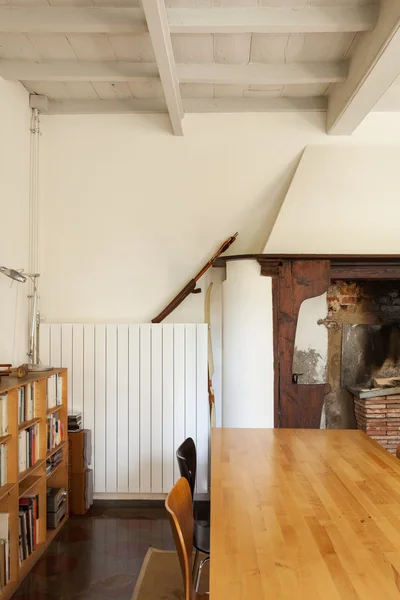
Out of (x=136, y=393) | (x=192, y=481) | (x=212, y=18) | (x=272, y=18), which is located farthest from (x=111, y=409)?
(x=272, y=18)

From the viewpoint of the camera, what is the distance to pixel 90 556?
308cm

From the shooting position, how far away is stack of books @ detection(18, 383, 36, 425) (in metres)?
2.91

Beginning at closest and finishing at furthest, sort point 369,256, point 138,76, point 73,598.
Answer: point 73,598
point 138,76
point 369,256

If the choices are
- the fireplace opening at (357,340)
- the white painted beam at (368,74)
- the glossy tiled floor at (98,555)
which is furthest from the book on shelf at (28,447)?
the white painted beam at (368,74)

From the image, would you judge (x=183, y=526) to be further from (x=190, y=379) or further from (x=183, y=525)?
(x=190, y=379)

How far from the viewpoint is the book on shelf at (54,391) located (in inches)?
134

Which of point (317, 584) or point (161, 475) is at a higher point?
point (317, 584)

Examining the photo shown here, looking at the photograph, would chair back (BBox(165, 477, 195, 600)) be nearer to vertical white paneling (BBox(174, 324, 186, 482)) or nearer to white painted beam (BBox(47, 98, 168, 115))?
vertical white paneling (BBox(174, 324, 186, 482))

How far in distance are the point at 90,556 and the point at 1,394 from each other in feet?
3.96

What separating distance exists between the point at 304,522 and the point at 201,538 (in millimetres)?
732

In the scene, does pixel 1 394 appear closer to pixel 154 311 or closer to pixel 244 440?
pixel 244 440

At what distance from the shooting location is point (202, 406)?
12.7 ft

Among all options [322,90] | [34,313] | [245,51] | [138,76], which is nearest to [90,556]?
[34,313]

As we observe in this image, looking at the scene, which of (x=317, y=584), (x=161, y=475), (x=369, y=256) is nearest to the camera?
(x=317, y=584)
